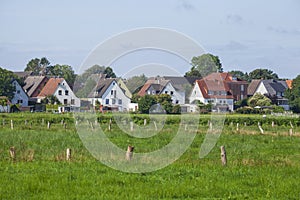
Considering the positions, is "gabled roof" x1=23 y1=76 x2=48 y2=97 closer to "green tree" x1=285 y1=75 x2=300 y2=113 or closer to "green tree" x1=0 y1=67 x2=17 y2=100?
"green tree" x1=0 y1=67 x2=17 y2=100

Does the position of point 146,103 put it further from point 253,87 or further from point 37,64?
point 37,64

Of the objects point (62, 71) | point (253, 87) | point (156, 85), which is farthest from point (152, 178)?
point (62, 71)

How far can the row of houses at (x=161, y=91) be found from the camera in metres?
39.5

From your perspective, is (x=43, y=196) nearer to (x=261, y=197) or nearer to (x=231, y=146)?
(x=261, y=197)

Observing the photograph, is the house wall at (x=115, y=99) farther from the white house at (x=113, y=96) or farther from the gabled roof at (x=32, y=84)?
the gabled roof at (x=32, y=84)

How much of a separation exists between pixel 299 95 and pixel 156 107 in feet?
126

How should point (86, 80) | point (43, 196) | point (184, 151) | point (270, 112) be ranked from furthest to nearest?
point (270, 112) < point (86, 80) < point (184, 151) < point (43, 196)

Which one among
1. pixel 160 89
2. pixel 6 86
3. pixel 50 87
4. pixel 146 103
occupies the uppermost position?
pixel 50 87

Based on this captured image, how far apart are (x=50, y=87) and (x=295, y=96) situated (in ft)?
127

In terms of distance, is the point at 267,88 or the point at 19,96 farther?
the point at 267,88

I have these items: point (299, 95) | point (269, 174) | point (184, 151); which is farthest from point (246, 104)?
point (269, 174)

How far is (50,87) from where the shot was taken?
8694cm

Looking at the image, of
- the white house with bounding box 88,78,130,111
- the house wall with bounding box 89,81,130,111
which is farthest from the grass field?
the house wall with bounding box 89,81,130,111

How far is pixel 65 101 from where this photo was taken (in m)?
84.2
